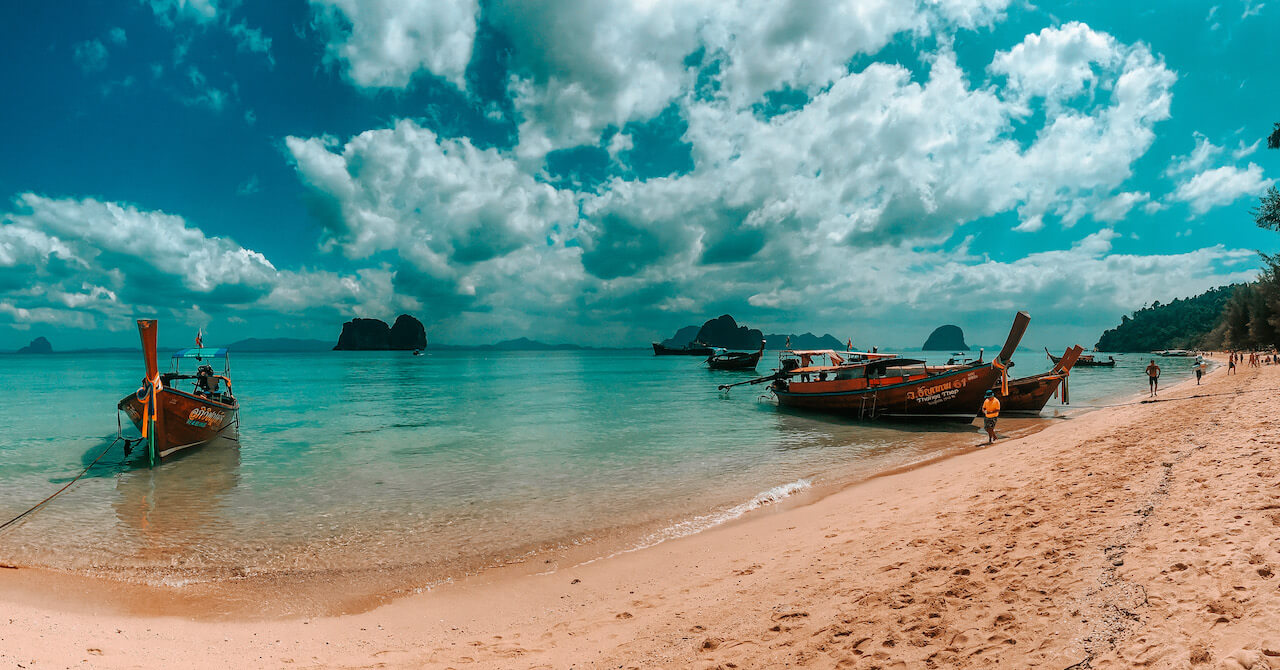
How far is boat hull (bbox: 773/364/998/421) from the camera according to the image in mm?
22094

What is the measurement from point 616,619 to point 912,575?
3.32 m

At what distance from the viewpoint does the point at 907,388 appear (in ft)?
77.4

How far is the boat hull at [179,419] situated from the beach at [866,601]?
9908mm

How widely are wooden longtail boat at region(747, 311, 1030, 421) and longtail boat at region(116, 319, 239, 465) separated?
25.7m

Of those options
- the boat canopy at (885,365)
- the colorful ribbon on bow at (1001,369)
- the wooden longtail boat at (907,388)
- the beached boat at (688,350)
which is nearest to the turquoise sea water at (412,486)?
the wooden longtail boat at (907,388)

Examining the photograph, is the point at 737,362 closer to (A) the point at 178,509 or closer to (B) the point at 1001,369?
(B) the point at 1001,369

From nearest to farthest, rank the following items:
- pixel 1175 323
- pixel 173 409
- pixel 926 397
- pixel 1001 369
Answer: pixel 173 409 < pixel 1001 369 < pixel 926 397 < pixel 1175 323

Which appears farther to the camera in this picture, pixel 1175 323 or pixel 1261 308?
pixel 1175 323

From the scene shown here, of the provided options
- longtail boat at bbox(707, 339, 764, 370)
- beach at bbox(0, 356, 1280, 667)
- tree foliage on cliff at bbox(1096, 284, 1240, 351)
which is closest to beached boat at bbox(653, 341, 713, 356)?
longtail boat at bbox(707, 339, 764, 370)

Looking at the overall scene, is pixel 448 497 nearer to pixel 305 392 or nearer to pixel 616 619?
pixel 616 619

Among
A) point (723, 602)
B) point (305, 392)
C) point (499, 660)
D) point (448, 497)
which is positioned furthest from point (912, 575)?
point (305, 392)

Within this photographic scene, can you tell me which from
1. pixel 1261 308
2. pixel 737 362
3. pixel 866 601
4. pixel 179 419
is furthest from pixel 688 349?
pixel 866 601

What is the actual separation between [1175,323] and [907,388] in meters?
213

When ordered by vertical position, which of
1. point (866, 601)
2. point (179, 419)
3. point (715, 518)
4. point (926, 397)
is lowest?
point (715, 518)
